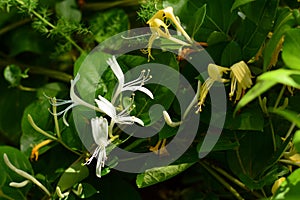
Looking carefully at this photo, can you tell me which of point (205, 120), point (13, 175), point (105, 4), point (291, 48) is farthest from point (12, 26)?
point (291, 48)

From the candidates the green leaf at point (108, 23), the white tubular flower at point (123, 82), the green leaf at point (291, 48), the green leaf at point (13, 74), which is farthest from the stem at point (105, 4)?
the green leaf at point (291, 48)

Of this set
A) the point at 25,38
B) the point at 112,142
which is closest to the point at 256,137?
the point at 112,142

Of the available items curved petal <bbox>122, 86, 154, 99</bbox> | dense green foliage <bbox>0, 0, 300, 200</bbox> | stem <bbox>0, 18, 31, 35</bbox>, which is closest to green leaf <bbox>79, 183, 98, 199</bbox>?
dense green foliage <bbox>0, 0, 300, 200</bbox>

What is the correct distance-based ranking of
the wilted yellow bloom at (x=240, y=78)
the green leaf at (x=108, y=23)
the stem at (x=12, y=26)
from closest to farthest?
the wilted yellow bloom at (x=240, y=78), the green leaf at (x=108, y=23), the stem at (x=12, y=26)

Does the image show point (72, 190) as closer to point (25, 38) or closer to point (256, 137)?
point (256, 137)

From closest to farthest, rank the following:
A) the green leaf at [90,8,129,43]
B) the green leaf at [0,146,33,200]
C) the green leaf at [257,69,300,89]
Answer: the green leaf at [257,69,300,89], the green leaf at [0,146,33,200], the green leaf at [90,8,129,43]

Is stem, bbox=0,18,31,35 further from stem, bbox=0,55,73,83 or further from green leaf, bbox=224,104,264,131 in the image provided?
green leaf, bbox=224,104,264,131

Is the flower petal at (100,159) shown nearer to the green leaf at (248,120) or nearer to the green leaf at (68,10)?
the green leaf at (248,120)

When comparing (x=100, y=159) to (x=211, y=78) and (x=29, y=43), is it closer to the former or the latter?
(x=211, y=78)
